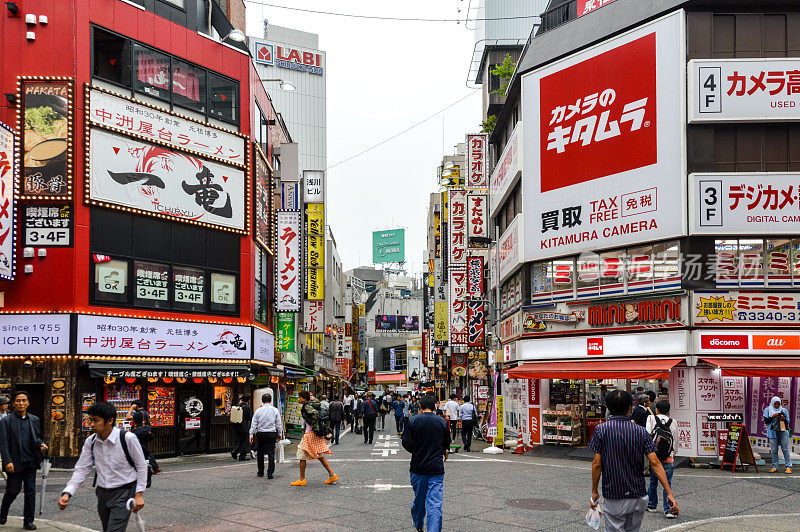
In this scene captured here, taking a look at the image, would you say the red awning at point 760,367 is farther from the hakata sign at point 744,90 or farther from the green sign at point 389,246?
the green sign at point 389,246

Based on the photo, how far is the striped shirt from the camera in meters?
7.46

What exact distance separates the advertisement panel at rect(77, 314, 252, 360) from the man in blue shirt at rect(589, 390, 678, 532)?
52.1 feet

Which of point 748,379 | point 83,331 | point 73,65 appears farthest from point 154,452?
point 748,379

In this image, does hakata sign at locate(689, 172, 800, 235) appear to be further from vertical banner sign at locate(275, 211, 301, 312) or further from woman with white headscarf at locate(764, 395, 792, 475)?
vertical banner sign at locate(275, 211, 301, 312)

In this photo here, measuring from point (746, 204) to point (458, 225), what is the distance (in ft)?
64.6

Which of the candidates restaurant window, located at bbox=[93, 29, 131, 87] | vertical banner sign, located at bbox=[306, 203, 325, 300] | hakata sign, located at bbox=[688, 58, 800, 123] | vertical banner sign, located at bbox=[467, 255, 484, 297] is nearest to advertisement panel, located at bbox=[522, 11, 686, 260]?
hakata sign, located at bbox=[688, 58, 800, 123]

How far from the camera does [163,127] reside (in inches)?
912

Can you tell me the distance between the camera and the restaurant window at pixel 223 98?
81.8 feet

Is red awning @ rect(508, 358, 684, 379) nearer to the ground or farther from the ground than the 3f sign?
nearer to the ground

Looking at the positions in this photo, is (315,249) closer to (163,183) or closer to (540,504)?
(163,183)

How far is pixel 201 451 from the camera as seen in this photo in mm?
23406

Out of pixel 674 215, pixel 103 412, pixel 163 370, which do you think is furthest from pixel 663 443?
pixel 163 370

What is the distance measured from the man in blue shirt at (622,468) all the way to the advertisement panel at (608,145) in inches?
607

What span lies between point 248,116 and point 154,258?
6.14 meters
